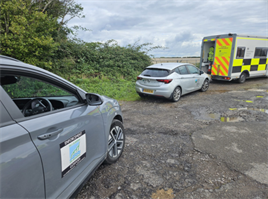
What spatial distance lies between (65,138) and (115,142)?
1.38 meters

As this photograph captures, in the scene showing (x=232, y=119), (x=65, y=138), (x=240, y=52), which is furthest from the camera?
(x=240, y=52)

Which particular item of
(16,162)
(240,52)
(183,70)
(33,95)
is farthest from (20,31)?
(240,52)

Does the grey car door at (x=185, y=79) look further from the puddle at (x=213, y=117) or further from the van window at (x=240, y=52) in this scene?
the van window at (x=240, y=52)

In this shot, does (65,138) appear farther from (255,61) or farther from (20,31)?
(255,61)

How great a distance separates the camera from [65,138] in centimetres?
169

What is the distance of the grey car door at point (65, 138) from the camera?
4.84ft

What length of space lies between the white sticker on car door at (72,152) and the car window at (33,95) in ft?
1.39

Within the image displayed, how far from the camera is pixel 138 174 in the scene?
2.75 metres

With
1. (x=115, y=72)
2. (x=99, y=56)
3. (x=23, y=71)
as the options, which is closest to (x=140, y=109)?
(x=23, y=71)

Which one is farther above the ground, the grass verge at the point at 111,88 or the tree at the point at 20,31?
the tree at the point at 20,31

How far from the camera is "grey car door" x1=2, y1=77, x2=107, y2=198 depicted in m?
1.48

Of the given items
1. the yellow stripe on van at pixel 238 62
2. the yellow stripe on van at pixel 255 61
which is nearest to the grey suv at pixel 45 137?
the yellow stripe on van at pixel 238 62

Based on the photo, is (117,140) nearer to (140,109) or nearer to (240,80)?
(140,109)

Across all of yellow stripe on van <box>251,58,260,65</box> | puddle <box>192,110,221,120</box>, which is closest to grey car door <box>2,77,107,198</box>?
puddle <box>192,110,221,120</box>
